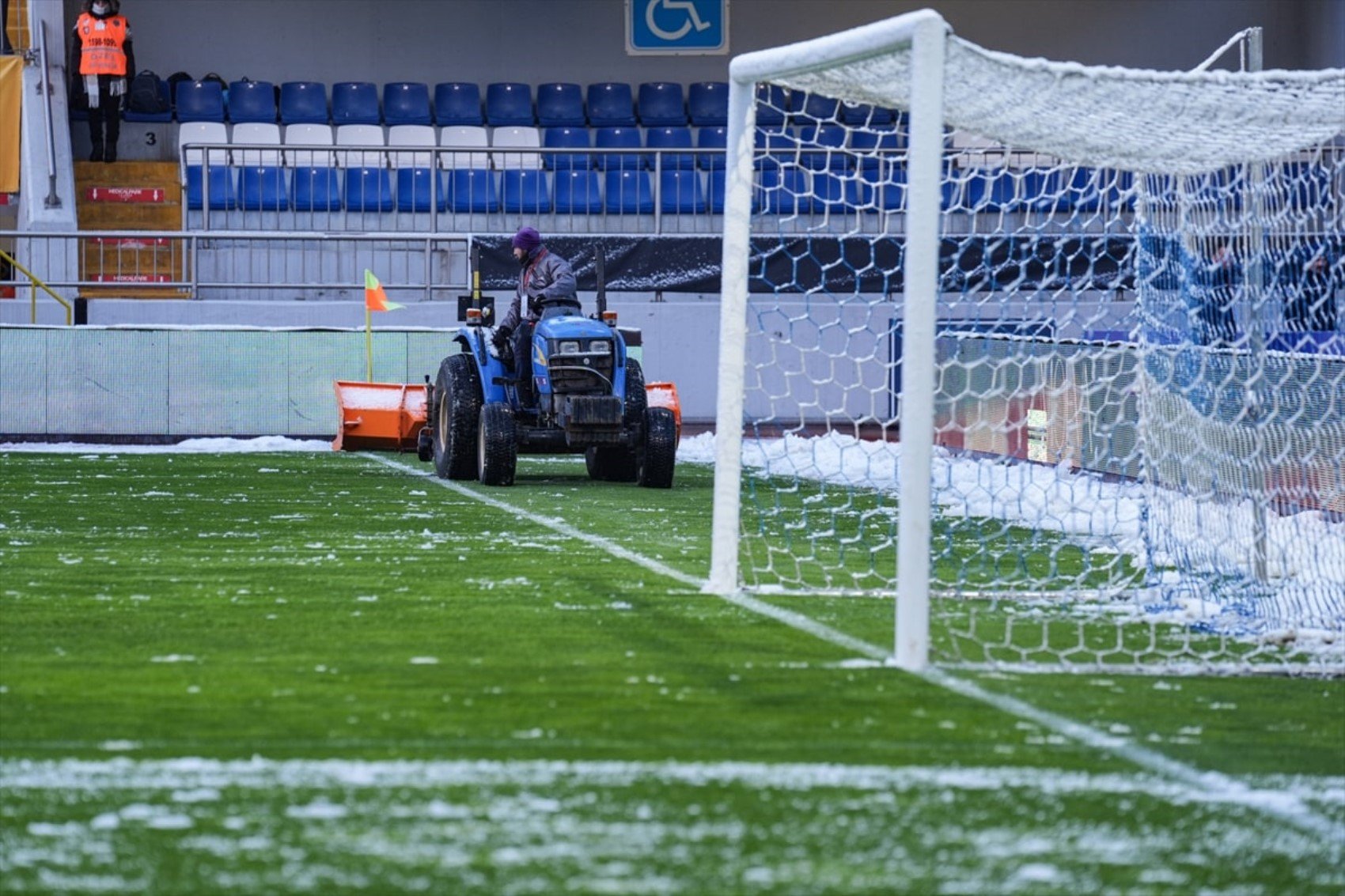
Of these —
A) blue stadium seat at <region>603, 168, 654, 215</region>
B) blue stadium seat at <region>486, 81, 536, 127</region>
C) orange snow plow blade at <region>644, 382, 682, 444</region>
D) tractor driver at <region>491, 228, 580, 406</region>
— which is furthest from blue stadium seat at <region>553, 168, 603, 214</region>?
tractor driver at <region>491, 228, 580, 406</region>

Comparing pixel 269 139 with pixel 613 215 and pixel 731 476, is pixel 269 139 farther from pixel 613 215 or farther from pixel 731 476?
pixel 731 476

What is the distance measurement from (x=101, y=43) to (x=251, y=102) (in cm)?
212

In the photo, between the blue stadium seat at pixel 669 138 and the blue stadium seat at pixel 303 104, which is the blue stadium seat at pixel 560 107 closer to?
the blue stadium seat at pixel 669 138

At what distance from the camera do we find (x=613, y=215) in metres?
22.1

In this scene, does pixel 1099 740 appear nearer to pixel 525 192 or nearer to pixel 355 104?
pixel 525 192

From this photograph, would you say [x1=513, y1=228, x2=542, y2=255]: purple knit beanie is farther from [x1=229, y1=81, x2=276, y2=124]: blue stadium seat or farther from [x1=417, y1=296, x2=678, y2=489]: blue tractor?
[x1=229, y1=81, x2=276, y2=124]: blue stadium seat

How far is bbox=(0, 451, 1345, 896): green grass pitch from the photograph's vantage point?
3.39 meters

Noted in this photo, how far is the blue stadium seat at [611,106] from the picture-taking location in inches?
968

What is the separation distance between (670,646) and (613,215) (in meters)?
16.6

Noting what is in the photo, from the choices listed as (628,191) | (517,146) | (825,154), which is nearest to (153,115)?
(517,146)

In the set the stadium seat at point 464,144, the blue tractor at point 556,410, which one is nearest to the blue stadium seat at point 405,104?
the stadium seat at point 464,144

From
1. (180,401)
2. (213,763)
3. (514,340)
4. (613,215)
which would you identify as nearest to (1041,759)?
(213,763)

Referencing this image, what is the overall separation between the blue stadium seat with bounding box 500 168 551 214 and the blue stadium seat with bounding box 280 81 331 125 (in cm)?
335

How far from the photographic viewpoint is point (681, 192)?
2192 centimetres
